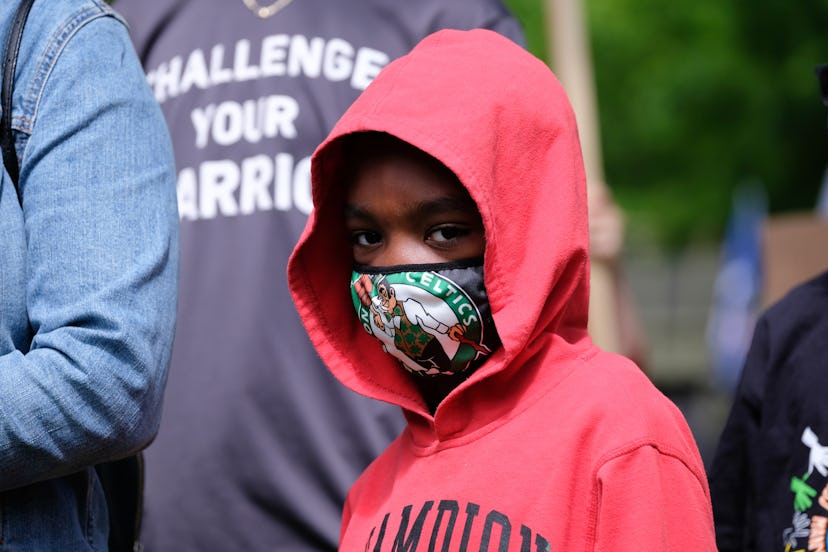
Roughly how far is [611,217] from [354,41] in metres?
1.68

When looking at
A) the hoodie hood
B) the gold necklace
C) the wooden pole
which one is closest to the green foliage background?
the wooden pole

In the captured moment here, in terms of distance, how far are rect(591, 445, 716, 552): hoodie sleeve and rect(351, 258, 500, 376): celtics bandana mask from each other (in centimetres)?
33

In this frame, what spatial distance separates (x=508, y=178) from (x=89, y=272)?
26.6 inches

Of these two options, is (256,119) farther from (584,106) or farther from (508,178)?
(584,106)

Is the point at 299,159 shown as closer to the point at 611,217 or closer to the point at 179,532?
the point at 179,532

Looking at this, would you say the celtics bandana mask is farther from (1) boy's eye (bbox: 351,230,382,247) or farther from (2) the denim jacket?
(2) the denim jacket

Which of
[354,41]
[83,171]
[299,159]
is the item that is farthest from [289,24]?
[83,171]

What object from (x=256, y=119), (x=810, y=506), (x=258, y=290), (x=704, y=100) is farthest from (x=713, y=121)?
(x=810, y=506)

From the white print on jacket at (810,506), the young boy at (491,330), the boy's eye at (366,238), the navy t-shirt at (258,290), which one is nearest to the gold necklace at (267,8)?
the navy t-shirt at (258,290)

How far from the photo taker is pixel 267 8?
2885mm

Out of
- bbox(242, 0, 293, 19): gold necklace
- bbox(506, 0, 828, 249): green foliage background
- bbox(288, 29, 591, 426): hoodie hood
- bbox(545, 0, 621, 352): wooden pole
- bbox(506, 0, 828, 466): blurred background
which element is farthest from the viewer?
bbox(506, 0, 828, 249): green foliage background

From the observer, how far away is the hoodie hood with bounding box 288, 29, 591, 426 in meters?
1.98

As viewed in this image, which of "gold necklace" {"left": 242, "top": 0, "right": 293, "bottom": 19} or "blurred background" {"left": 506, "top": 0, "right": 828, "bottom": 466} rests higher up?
"gold necklace" {"left": 242, "top": 0, "right": 293, "bottom": 19}

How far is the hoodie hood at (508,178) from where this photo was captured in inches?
78.0
